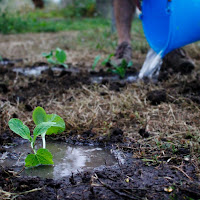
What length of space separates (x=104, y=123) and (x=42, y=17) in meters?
7.74

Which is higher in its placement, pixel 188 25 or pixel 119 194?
pixel 188 25

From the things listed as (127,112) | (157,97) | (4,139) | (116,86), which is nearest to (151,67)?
(116,86)

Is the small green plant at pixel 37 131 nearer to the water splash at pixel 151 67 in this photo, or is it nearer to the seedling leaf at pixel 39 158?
A: the seedling leaf at pixel 39 158

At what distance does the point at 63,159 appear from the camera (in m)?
1.46

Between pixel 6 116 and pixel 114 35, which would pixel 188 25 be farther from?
pixel 114 35

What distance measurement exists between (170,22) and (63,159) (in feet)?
4.50

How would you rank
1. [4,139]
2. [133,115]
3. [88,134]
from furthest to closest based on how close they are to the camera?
[133,115], [88,134], [4,139]

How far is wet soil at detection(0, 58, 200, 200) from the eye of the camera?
1.12 metres

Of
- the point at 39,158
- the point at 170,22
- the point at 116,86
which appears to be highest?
the point at 170,22

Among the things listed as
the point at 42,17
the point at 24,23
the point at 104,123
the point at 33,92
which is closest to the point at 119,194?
the point at 104,123

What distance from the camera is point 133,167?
4.37 ft

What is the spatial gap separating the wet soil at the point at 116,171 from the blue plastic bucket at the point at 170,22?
14.9 inches

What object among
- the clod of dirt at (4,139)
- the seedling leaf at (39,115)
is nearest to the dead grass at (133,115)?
the clod of dirt at (4,139)

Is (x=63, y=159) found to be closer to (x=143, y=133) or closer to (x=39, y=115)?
(x=39, y=115)
